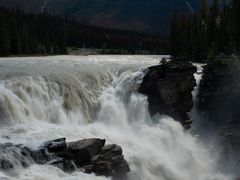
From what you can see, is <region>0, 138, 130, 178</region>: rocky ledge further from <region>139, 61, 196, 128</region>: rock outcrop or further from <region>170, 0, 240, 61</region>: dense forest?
<region>170, 0, 240, 61</region>: dense forest

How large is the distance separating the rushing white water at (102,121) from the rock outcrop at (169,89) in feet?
3.44

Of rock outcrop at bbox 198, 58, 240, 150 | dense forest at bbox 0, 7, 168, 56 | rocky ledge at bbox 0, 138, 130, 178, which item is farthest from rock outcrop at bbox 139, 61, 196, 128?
dense forest at bbox 0, 7, 168, 56

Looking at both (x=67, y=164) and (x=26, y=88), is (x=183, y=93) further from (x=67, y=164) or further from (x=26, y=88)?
(x=67, y=164)

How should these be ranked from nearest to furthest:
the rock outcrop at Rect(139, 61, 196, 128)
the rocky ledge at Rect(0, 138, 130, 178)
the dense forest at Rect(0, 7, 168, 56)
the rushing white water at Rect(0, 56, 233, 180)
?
1. the rocky ledge at Rect(0, 138, 130, 178)
2. the rushing white water at Rect(0, 56, 233, 180)
3. the rock outcrop at Rect(139, 61, 196, 128)
4. the dense forest at Rect(0, 7, 168, 56)

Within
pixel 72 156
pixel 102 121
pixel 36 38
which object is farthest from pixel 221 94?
pixel 36 38

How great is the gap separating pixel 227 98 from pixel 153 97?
783 cm

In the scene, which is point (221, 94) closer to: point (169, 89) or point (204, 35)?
point (169, 89)

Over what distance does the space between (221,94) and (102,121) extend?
1413 centimetres

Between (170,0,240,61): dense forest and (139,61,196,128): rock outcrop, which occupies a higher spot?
(170,0,240,61): dense forest

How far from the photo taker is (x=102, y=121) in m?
41.4

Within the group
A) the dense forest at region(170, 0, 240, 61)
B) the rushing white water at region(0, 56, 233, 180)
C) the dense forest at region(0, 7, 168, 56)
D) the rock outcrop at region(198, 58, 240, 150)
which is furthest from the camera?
the dense forest at region(0, 7, 168, 56)

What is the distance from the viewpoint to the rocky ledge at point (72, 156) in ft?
90.8

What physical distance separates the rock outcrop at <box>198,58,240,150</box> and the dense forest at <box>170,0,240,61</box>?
19019mm

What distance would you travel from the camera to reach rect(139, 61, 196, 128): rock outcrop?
46281 millimetres
